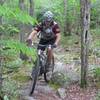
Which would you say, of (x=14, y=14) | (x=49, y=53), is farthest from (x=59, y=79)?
(x=14, y=14)

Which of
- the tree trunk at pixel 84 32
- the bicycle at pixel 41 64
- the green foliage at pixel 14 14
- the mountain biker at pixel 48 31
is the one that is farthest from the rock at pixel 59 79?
the green foliage at pixel 14 14

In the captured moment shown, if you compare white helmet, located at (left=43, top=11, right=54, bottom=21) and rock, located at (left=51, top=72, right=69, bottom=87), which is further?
rock, located at (left=51, top=72, right=69, bottom=87)

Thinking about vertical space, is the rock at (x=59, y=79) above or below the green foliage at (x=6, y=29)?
below

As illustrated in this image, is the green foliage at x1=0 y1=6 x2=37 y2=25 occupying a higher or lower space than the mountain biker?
higher

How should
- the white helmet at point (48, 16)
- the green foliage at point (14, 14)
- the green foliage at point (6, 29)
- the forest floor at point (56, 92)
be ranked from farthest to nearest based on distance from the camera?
the white helmet at point (48, 16)
the forest floor at point (56, 92)
the green foliage at point (6, 29)
the green foliage at point (14, 14)

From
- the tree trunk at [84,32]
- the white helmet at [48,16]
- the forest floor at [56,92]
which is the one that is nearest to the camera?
the forest floor at [56,92]

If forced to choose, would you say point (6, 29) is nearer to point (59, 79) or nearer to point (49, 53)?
point (49, 53)

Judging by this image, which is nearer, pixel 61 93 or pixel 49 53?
pixel 61 93

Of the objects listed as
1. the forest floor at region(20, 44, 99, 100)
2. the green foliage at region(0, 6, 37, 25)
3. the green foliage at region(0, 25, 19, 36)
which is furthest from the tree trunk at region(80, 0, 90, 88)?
the green foliage at region(0, 6, 37, 25)

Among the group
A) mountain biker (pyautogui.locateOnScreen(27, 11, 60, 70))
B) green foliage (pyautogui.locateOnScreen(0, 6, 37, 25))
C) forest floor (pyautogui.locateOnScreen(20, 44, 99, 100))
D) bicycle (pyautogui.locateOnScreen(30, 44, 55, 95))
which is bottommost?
forest floor (pyautogui.locateOnScreen(20, 44, 99, 100))

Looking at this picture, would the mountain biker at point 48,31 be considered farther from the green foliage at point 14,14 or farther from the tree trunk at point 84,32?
the green foliage at point 14,14

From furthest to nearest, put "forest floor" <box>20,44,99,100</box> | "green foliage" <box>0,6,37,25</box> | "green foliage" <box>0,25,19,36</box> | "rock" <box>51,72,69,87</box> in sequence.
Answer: "rock" <box>51,72,69,87</box> → "forest floor" <box>20,44,99,100</box> → "green foliage" <box>0,25,19,36</box> → "green foliage" <box>0,6,37,25</box>

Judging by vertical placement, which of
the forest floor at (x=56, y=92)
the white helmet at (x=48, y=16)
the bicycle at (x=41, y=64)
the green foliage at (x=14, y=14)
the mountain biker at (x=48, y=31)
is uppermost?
the green foliage at (x=14, y=14)

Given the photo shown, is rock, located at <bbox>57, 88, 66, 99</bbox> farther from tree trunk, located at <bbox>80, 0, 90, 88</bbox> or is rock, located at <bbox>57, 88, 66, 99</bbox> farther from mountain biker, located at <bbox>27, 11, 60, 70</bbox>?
mountain biker, located at <bbox>27, 11, 60, 70</bbox>
